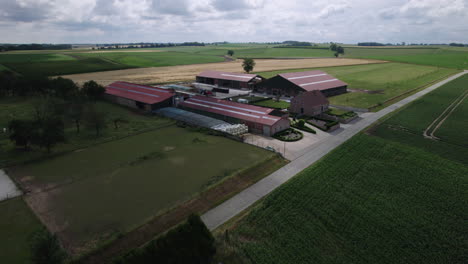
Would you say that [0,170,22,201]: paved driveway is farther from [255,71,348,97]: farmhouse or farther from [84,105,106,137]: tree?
[255,71,348,97]: farmhouse

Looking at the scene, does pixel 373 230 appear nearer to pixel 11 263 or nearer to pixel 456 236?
pixel 456 236

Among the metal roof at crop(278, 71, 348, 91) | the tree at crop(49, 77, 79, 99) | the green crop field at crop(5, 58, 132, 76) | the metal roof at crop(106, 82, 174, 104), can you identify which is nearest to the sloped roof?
the metal roof at crop(278, 71, 348, 91)

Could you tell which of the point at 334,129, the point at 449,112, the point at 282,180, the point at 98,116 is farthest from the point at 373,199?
the point at 449,112

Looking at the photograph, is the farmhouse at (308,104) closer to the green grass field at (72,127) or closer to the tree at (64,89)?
the green grass field at (72,127)

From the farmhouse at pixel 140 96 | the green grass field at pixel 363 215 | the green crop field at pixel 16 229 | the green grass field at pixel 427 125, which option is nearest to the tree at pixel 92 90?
the farmhouse at pixel 140 96

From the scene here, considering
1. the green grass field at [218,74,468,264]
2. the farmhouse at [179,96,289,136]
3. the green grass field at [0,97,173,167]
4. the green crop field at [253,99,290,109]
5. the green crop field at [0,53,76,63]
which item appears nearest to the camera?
the green grass field at [218,74,468,264]

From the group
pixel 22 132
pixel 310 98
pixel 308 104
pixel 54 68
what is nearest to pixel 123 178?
pixel 22 132
